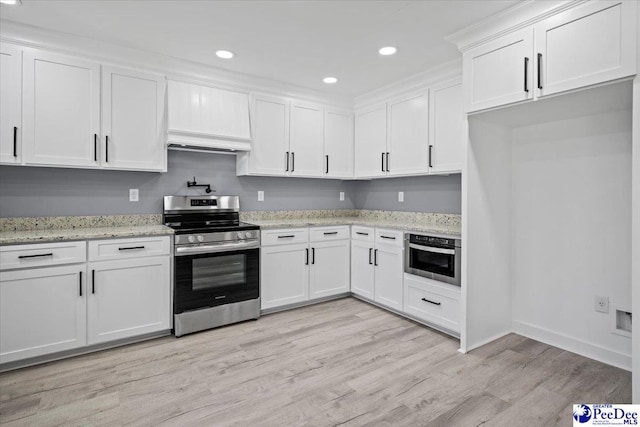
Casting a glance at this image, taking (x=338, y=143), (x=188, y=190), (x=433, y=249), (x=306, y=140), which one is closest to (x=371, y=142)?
(x=338, y=143)

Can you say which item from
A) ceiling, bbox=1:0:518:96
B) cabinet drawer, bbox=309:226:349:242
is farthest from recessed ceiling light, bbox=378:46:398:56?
cabinet drawer, bbox=309:226:349:242

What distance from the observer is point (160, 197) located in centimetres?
350

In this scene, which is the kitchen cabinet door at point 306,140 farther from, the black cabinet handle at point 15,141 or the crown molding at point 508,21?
the black cabinet handle at point 15,141

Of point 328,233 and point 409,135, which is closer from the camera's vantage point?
point 409,135

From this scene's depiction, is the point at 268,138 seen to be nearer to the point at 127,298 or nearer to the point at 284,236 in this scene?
the point at 284,236

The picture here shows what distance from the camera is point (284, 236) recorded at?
366cm

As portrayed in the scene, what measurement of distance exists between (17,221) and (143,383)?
6.04 ft

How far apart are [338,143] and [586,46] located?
107 inches

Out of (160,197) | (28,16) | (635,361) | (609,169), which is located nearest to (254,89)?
(160,197)

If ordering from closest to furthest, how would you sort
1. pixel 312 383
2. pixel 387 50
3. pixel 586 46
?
pixel 586 46
pixel 312 383
pixel 387 50

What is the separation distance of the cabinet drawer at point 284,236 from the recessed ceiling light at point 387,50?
1.91 meters

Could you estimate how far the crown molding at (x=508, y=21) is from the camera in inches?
84.5

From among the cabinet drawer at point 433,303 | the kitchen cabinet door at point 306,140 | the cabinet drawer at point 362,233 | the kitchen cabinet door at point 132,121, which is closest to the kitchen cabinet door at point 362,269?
the cabinet drawer at point 362,233

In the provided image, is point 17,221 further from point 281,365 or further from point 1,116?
point 281,365
